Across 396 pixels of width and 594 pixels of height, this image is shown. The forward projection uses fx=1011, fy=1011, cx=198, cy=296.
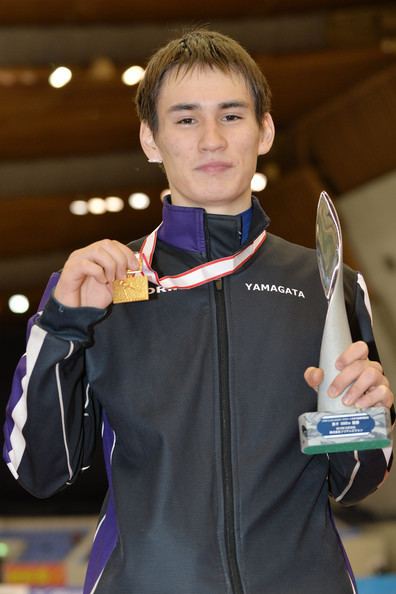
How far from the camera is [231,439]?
5.13 ft

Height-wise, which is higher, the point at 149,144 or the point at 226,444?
the point at 149,144

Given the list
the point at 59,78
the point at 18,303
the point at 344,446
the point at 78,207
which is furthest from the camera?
the point at 18,303

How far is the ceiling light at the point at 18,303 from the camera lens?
1114 centimetres

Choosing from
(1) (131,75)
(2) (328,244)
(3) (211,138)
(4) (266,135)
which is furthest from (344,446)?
(1) (131,75)

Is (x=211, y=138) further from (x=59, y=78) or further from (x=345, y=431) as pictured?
(x=59, y=78)

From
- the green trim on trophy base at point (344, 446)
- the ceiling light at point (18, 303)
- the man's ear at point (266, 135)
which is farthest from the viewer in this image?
the ceiling light at point (18, 303)

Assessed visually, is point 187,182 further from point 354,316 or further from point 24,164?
point 24,164

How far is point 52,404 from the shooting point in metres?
1.59

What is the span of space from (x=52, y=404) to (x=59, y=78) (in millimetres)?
7311

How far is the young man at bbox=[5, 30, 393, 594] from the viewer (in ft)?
4.96

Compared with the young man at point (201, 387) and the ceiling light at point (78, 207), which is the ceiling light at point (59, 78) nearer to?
the ceiling light at point (78, 207)

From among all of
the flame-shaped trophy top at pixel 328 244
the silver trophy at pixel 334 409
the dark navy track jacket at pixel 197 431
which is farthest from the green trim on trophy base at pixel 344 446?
the flame-shaped trophy top at pixel 328 244

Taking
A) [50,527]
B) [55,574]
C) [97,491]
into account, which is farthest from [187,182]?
[97,491]

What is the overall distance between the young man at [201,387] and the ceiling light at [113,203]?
8392 millimetres
